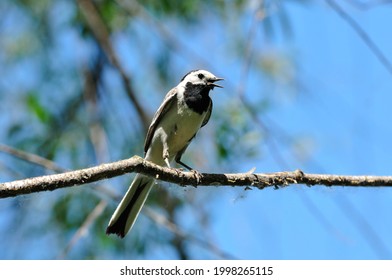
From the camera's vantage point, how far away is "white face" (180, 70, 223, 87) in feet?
17.0

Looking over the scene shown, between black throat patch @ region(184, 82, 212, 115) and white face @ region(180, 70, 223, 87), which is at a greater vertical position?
white face @ region(180, 70, 223, 87)

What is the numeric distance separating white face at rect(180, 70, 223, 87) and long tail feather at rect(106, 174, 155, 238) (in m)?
1.03

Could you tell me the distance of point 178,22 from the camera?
285 inches

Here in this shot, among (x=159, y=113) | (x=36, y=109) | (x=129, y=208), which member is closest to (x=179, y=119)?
(x=159, y=113)

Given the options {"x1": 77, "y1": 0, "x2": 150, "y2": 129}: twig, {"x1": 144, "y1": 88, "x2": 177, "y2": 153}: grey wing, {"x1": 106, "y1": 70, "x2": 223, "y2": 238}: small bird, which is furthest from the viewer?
{"x1": 77, "y1": 0, "x2": 150, "y2": 129}: twig

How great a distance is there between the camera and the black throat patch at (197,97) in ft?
16.4

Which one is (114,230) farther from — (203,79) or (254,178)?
(203,79)

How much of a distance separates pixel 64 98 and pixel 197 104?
247 cm

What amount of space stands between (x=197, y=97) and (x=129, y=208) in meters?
1.10

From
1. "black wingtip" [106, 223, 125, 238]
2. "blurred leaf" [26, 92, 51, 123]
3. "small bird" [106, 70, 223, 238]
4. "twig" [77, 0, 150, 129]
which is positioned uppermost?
"twig" [77, 0, 150, 129]

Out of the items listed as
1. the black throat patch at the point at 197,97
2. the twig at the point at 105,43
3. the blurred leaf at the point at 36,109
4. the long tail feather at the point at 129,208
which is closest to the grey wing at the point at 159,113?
the black throat patch at the point at 197,97

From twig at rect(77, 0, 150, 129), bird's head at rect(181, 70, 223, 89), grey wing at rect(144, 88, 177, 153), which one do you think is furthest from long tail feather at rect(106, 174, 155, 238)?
twig at rect(77, 0, 150, 129)

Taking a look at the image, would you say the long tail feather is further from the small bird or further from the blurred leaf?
the blurred leaf
